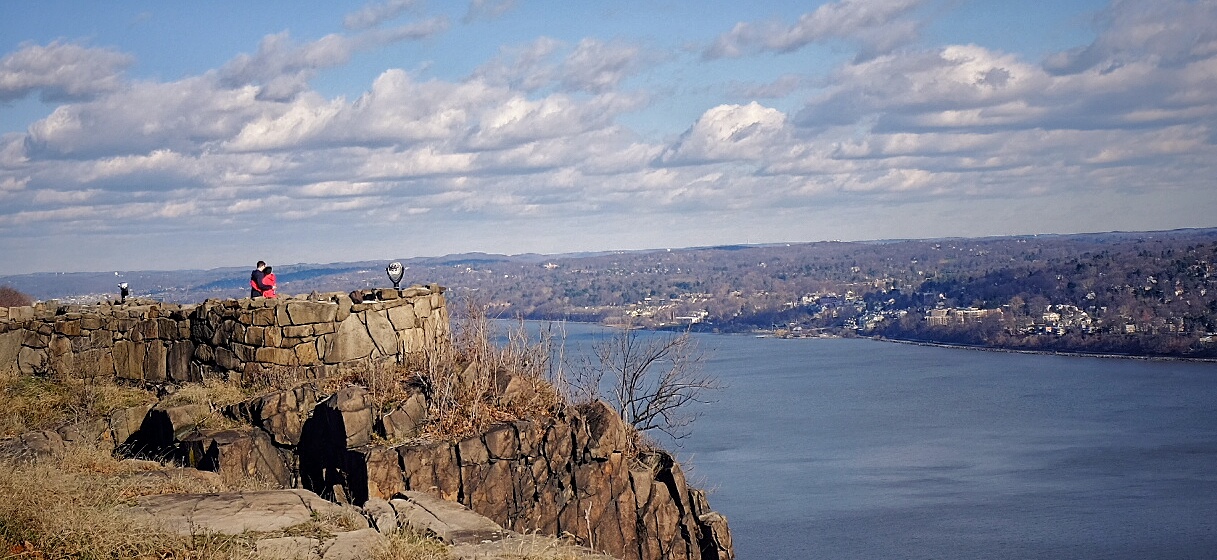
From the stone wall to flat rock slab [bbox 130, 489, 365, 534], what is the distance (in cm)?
495

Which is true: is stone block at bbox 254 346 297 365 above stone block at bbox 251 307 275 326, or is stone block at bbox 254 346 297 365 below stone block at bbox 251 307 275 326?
below

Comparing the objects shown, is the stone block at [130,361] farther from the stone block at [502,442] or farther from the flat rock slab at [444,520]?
the flat rock slab at [444,520]

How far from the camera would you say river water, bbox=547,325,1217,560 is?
37.4 m

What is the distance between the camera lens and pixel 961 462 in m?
50.2

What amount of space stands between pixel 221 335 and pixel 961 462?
134ft

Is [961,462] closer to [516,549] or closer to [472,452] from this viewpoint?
[472,452]

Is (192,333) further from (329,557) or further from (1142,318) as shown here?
(1142,318)

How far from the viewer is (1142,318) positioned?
102688 mm

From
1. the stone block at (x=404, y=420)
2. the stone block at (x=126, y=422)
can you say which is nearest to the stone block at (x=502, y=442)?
the stone block at (x=404, y=420)

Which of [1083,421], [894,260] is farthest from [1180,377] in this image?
[894,260]

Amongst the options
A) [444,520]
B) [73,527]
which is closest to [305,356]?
[444,520]

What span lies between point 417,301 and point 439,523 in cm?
602

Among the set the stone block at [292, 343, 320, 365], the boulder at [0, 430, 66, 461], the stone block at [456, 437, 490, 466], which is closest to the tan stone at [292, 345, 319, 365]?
the stone block at [292, 343, 320, 365]

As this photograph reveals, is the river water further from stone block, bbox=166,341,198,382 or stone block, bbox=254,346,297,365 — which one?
stone block, bbox=166,341,198,382
